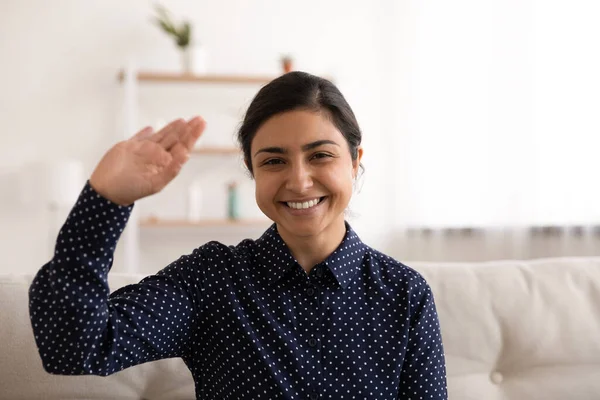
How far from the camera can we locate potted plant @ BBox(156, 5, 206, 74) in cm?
447

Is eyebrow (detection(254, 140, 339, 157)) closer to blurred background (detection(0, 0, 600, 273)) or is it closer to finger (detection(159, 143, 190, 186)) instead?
finger (detection(159, 143, 190, 186))

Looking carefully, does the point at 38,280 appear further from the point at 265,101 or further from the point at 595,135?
the point at 595,135

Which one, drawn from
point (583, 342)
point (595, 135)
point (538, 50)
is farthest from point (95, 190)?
point (538, 50)

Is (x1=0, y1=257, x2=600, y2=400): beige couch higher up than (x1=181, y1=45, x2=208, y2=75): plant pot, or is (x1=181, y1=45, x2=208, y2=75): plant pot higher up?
(x1=181, y1=45, x2=208, y2=75): plant pot

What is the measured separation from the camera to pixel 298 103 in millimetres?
1244

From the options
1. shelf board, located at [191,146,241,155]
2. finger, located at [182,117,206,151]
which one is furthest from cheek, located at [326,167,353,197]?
shelf board, located at [191,146,241,155]

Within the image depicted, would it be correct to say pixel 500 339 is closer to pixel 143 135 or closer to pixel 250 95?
pixel 143 135

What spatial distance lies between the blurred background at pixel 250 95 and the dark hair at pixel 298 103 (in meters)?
3.00

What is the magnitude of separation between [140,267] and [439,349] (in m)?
3.67

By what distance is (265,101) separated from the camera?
1.26 meters

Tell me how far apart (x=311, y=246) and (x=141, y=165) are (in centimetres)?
46

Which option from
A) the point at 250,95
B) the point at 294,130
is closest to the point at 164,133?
the point at 294,130

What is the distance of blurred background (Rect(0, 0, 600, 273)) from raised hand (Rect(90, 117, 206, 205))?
3.43 m

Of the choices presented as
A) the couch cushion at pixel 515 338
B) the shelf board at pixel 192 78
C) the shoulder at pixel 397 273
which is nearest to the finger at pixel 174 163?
the shoulder at pixel 397 273
